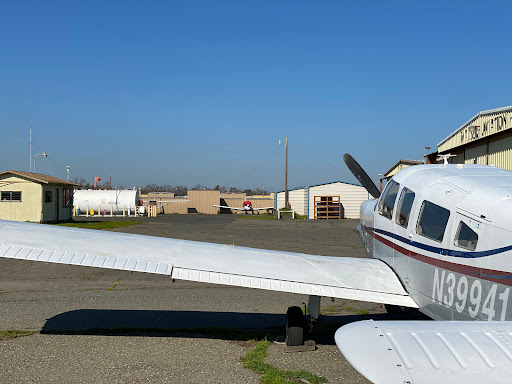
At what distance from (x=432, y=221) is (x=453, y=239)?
504mm

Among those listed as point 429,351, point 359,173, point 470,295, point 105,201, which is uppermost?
point 359,173

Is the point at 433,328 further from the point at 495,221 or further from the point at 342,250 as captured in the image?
the point at 342,250

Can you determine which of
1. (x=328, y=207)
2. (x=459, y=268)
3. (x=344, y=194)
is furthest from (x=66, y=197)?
(x=459, y=268)

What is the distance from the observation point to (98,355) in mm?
5375

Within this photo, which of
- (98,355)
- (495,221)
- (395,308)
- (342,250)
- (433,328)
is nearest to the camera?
(433,328)

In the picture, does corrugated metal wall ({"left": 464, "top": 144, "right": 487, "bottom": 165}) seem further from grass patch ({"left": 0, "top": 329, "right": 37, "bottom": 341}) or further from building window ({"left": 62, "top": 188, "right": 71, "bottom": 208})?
building window ({"left": 62, "top": 188, "right": 71, "bottom": 208})

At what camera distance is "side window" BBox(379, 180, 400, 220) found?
6207 mm

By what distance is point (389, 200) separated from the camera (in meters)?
6.36

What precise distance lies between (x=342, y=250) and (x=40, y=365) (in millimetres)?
12935

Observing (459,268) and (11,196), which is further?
(11,196)

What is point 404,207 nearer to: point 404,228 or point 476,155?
point 404,228

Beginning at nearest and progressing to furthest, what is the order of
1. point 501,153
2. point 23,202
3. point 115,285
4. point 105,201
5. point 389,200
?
1. point 389,200
2. point 115,285
3. point 501,153
4. point 23,202
5. point 105,201

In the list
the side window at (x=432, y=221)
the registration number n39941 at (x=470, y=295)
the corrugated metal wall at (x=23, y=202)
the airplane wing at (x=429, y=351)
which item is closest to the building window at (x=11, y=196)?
the corrugated metal wall at (x=23, y=202)

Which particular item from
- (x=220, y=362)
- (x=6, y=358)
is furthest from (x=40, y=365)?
(x=220, y=362)
